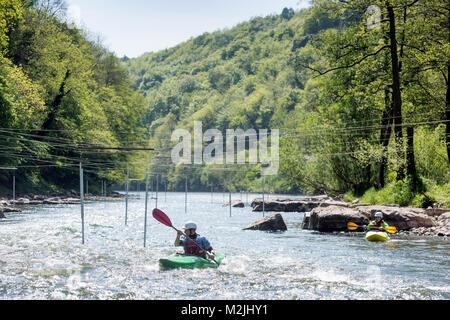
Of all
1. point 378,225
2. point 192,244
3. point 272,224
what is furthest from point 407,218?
point 192,244

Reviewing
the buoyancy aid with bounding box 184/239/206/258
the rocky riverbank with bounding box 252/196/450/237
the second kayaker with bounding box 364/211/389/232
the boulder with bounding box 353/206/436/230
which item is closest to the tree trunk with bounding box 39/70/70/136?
the rocky riverbank with bounding box 252/196/450/237

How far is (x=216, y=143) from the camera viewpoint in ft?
467

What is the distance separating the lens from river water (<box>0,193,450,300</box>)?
1339cm

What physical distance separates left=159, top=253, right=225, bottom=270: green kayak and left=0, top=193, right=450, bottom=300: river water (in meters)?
0.32

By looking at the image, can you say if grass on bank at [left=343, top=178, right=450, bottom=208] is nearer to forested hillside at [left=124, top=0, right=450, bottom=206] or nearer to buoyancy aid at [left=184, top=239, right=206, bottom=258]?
forested hillside at [left=124, top=0, right=450, bottom=206]

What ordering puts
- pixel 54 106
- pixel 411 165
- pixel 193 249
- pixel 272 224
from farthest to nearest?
pixel 54 106 → pixel 411 165 → pixel 272 224 → pixel 193 249

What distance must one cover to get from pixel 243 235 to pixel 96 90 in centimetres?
4817

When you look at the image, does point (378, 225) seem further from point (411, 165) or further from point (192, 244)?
point (192, 244)

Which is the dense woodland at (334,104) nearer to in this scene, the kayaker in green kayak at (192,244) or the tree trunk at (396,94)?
the tree trunk at (396,94)

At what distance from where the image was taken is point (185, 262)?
53.8 feet

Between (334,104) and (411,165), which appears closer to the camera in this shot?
(411,165)

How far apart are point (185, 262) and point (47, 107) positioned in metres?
42.2
